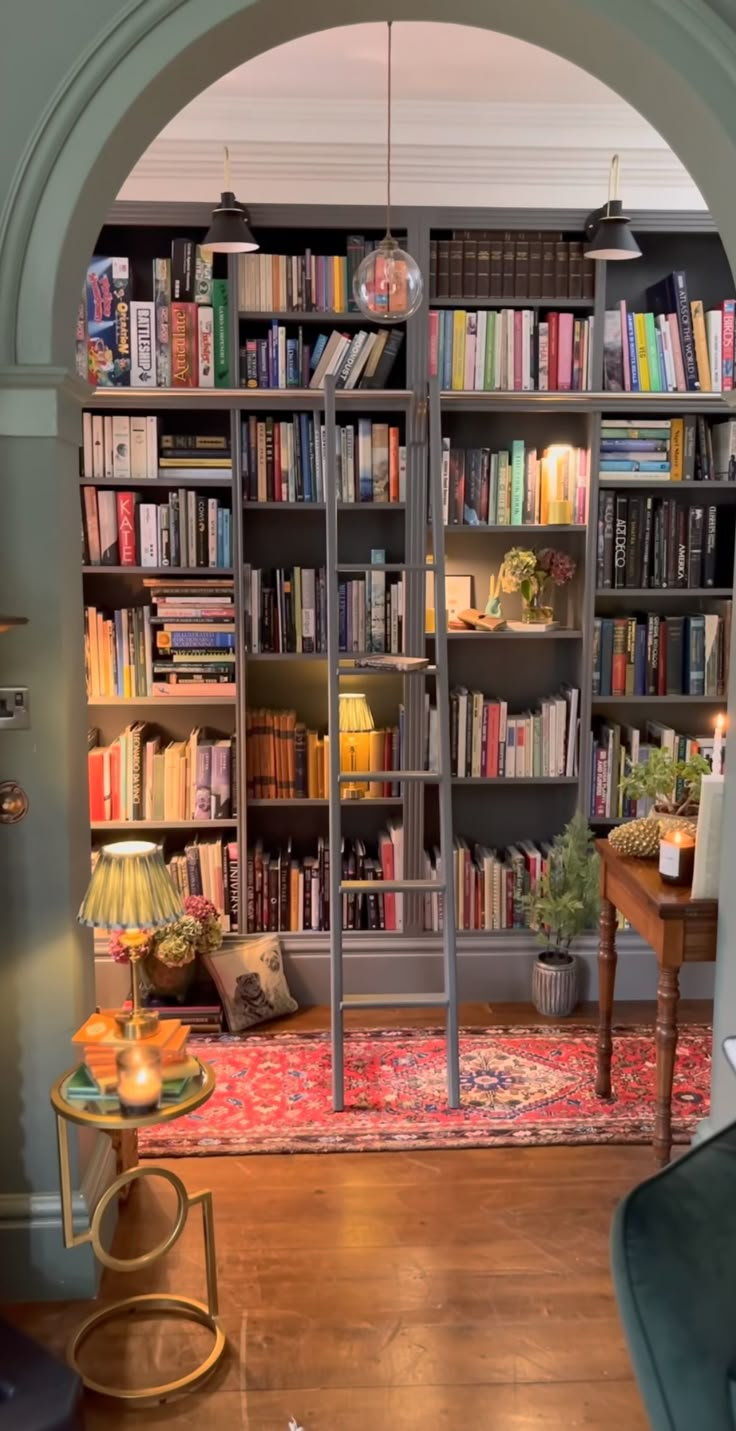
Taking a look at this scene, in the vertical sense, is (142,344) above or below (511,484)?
above

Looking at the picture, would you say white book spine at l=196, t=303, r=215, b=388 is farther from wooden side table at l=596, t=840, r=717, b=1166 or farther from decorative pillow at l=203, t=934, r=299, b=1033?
wooden side table at l=596, t=840, r=717, b=1166

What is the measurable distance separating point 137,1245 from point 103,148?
231 cm

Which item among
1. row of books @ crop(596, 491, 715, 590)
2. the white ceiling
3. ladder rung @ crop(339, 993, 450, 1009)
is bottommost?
ladder rung @ crop(339, 993, 450, 1009)

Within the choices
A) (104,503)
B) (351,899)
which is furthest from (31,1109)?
(104,503)

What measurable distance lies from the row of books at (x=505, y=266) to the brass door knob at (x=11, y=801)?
2294 millimetres

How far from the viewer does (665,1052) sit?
110 inches

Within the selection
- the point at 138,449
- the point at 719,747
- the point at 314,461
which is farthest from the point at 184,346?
the point at 719,747

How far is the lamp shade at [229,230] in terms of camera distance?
3365 millimetres

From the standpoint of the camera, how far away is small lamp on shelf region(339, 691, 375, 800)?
3.88 metres

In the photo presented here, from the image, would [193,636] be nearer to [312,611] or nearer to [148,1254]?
Result: [312,611]

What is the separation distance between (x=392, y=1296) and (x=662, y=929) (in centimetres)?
100

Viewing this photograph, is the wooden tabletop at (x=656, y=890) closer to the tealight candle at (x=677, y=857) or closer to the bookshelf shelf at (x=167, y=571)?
the tealight candle at (x=677, y=857)

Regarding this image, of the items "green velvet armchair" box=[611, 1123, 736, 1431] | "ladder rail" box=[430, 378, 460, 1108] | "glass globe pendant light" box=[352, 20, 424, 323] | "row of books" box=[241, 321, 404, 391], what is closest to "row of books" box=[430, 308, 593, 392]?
"row of books" box=[241, 321, 404, 391]

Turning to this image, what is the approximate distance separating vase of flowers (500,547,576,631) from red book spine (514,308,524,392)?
1.83 feet
